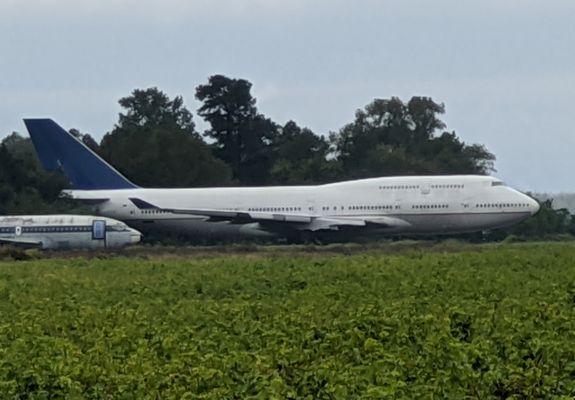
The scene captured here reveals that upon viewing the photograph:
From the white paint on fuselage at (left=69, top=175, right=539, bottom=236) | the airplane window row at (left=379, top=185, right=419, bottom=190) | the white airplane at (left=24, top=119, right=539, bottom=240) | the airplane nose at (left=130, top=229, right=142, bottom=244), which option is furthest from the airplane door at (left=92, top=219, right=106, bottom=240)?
the airplane window row at (left=379, top=185, right=419, bottom=190)

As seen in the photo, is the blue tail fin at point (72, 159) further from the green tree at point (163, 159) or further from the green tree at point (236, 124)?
the green tree at point (236, 124)

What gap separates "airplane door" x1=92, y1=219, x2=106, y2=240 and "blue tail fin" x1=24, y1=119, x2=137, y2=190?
6.71m

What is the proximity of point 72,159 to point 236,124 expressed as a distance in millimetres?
36270

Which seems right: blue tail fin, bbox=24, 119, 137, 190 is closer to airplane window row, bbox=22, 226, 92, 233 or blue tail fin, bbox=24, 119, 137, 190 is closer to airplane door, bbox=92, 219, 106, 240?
airplane window row, bbox=22, 226, 92, 233

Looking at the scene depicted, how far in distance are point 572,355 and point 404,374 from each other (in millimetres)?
2178

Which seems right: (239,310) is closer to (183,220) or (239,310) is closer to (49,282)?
(49,282)

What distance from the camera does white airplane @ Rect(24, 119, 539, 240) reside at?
6116cm

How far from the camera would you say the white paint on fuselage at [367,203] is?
200 ft

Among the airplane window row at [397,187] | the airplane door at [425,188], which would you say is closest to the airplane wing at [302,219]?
the airplane window row at [397,187]

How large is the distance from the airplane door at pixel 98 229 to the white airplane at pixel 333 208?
3.18 m

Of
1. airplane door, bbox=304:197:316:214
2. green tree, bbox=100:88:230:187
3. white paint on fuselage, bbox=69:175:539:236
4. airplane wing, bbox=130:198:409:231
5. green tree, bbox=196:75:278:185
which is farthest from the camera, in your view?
green tree, bbox=196:75:278:185

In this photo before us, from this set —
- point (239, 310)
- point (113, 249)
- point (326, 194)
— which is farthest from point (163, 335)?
point (326, 194)

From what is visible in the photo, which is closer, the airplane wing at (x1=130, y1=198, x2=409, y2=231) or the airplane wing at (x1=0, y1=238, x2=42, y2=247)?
the airplane wing at (x1=0, y1=238, x2=42, y2=247)

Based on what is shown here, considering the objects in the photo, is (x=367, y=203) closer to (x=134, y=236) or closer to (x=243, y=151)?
(x=134, y=236)
